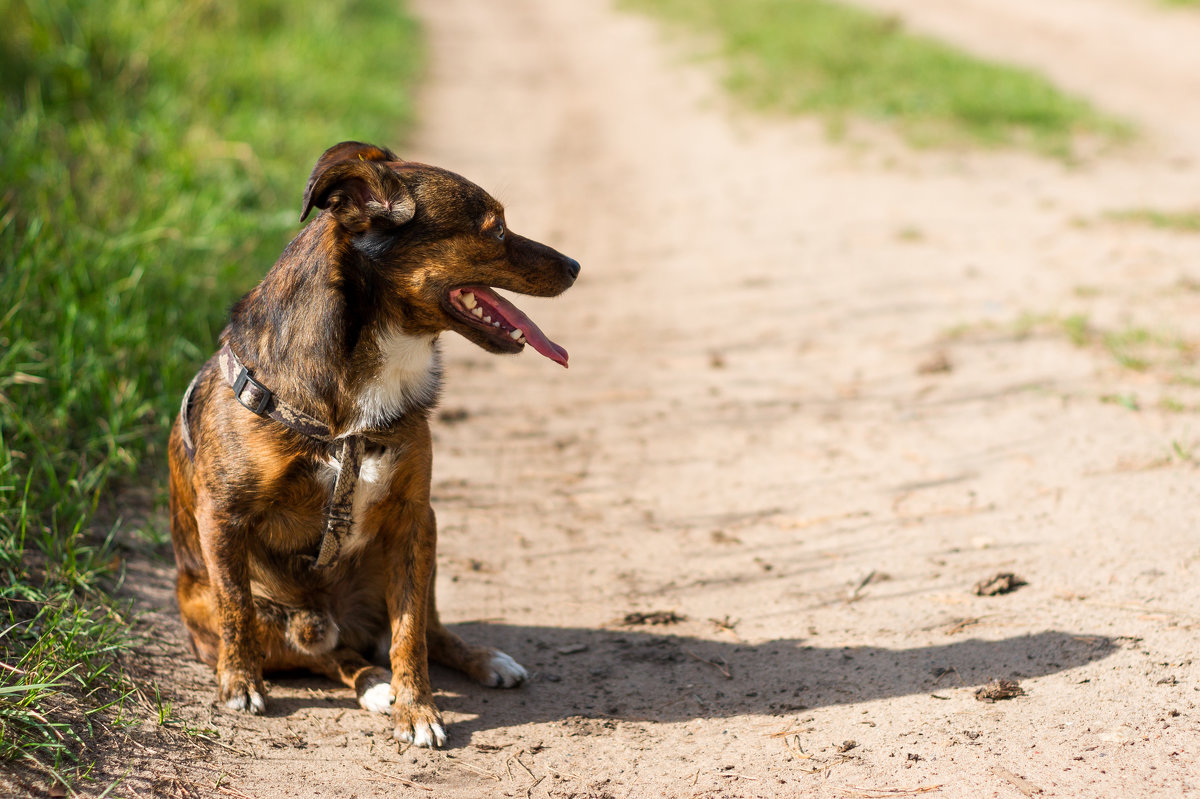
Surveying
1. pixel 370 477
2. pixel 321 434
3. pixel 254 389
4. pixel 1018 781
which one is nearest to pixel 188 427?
pixel 254 389

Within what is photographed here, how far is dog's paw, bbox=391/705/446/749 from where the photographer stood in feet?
10.6

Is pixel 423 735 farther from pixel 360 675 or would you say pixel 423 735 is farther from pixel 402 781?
pixel 360 675

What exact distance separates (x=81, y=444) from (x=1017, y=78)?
32.1 ft

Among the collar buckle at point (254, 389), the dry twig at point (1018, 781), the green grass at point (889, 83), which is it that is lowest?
the dry twig at point (1018, 781)

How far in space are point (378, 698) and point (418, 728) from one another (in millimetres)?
234

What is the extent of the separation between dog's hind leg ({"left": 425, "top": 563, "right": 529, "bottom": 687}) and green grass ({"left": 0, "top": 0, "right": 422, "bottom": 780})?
100 cm

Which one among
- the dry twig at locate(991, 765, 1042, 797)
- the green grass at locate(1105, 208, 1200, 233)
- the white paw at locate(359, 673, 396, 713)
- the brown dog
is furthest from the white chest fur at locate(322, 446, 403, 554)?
the green grass at locate(1105, 208, 1200, 233)

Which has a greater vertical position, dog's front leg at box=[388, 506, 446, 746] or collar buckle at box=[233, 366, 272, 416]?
collar buckle at box=[233, 366, 272, 416]

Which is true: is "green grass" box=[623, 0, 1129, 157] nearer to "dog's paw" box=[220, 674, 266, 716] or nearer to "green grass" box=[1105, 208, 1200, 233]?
"green grass" box=[1105, 208, 1200, 233]

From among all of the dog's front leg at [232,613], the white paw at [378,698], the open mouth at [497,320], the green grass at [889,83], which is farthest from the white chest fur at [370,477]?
the green grass at [889,83]

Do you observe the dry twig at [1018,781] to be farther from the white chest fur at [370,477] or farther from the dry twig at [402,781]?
the white chest fur at [370,477]

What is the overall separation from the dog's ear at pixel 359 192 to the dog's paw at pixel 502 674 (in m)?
1.52

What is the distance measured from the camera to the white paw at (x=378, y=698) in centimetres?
338

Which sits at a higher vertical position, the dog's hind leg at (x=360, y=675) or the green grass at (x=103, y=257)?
the green grass at (x=103, y=257)
